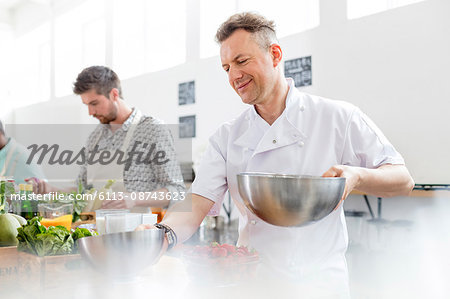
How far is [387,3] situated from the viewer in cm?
456

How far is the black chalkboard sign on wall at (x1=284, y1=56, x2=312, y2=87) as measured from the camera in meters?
5.12

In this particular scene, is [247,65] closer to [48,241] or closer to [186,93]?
[48,241]

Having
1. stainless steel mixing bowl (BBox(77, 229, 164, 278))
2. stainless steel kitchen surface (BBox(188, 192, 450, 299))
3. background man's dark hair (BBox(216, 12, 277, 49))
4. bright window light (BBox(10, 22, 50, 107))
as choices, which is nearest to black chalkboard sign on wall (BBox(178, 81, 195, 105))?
stainless steel kitchen surface (BBox(188, 192, 450, 299))

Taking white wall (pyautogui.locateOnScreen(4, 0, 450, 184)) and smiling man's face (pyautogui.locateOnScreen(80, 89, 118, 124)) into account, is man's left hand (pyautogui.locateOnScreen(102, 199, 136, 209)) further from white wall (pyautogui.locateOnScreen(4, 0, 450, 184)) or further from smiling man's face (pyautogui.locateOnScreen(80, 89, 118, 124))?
white wall (pyautogui.locateOnScreen(4, 0, 450, 184))

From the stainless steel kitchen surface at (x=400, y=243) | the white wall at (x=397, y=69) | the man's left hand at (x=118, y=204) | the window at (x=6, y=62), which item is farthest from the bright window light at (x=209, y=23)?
the window at (x=6, y=62)

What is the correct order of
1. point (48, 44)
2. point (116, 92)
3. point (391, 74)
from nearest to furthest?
1. point (116, 92)
2. point (391, 74)
3. point (48, 44)

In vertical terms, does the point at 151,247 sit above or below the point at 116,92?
below

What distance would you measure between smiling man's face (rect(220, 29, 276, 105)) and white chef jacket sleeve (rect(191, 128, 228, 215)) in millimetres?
253

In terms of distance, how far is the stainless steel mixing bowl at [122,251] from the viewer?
3.15 ft

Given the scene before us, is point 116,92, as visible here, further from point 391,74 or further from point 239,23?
point 391,74

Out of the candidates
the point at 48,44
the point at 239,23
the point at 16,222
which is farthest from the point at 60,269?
the point at 48,44

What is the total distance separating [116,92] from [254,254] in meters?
1.98

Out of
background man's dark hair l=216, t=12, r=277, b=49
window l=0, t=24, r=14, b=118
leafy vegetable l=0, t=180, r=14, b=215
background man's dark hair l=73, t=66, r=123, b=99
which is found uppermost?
window l=0, t=24, r=14, b=118

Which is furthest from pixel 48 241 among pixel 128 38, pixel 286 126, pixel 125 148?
pixel 128 38
